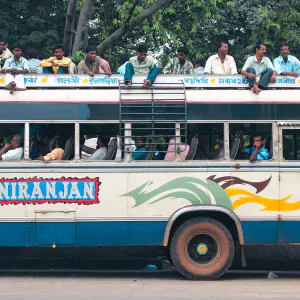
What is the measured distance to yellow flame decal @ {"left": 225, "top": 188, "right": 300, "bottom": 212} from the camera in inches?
365

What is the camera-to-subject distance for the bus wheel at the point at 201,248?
9461 millimetres

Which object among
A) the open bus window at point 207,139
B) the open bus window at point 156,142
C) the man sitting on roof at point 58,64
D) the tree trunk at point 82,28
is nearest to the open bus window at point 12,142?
the man sitting on roof at point 58,64

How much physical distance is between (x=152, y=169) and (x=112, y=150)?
0.62 metres

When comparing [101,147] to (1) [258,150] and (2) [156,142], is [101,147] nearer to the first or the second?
(2) [156,142]

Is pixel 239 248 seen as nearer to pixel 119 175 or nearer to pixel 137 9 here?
pixel 119 175

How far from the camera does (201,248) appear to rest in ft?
31.5

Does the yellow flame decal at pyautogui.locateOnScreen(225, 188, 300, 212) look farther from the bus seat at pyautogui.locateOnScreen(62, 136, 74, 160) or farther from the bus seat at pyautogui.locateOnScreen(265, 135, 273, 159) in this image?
the bus seat at pyautogui.locateOnScreen(62, 136, 74, 160)

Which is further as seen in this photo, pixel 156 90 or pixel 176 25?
pixel 176 25

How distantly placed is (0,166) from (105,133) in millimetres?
1504

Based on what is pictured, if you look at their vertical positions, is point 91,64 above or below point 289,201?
above

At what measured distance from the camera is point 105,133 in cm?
949

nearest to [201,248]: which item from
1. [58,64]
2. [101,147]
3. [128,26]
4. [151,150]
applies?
[151,150]

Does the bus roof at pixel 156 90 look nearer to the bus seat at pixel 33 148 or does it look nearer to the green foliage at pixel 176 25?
the bus seat at pixel 33 148
